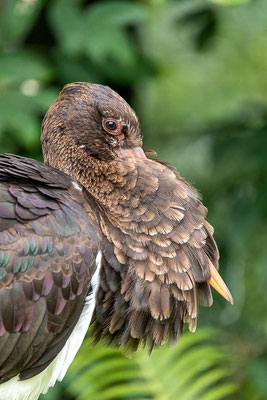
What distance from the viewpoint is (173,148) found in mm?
4516

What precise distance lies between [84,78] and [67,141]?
112 centimetres

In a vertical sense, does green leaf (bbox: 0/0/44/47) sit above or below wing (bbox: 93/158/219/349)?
above

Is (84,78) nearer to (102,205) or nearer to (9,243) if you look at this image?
(102,205)

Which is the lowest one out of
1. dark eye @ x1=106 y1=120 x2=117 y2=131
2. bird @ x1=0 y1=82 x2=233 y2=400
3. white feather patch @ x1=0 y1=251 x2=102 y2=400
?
white feather patch @ x1=0 y1=251 x2=102 y2=400

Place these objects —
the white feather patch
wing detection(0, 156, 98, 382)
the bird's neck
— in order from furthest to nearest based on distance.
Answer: the bird's neck < the white feather patch < wing detection(0, 156, 98, 382)

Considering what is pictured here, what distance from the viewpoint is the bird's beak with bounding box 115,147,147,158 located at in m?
2.49

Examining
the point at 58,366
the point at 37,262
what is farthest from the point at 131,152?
the point at 58,366

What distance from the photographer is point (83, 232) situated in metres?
2.21

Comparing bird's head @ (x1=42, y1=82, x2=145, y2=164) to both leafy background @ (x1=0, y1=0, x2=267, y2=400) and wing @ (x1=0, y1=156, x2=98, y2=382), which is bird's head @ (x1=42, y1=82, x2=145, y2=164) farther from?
leafy background @ (x1=0, y1=0, x2=267, y2=400)

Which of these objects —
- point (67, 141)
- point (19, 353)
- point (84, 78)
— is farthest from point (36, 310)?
point (84, 78)

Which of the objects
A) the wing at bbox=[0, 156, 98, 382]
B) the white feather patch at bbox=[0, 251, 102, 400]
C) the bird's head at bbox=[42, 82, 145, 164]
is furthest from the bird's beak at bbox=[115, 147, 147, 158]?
the white feather patch at bbox=[0, 251, 102, 400]

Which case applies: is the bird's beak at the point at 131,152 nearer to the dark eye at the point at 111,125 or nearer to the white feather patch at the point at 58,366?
the dark eye at the point at 111,125

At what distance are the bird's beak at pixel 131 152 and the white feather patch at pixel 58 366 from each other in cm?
41

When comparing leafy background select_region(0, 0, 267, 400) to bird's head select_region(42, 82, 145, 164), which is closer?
bird's head select_region(42, 82, 145, 164)
